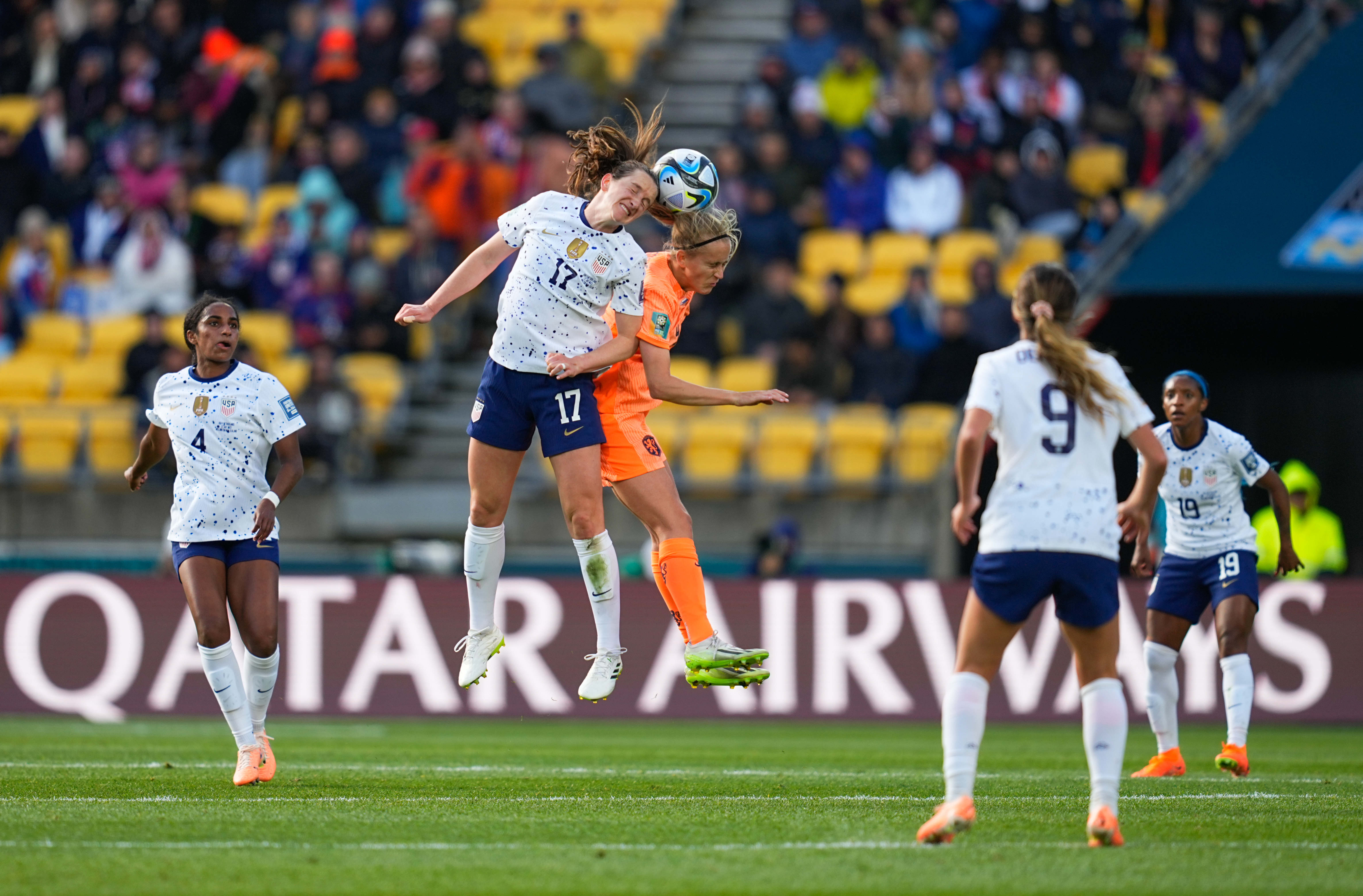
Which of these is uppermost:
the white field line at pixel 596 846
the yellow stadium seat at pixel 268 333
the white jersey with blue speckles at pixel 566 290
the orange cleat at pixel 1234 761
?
the yellow stadium seat at pixel 268 333

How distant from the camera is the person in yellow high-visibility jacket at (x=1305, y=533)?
1459 cm

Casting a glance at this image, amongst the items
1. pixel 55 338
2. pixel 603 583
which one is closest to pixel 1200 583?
pixel 603 583

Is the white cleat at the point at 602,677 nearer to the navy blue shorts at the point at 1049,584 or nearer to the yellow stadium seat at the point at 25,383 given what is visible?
the navy blue shorts at the point at 1049,584

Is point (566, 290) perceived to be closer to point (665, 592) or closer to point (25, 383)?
point (665, 592)

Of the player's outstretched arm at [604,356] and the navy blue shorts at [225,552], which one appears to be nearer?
the player's outstretched arm at [604,356]

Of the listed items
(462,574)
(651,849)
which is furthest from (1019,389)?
(462,574)

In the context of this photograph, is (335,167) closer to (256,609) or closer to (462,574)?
(462,574)

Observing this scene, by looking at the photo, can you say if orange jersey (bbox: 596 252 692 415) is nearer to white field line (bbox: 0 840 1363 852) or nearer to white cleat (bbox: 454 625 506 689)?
white cleat (bbox: 454 625 506 689)

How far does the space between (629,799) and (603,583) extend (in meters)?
1.06

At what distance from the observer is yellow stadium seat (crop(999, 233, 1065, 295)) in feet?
58.6

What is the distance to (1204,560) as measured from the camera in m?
10.4

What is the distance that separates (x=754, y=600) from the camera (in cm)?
1536

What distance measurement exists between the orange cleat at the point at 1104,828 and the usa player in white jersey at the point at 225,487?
4.07 metres

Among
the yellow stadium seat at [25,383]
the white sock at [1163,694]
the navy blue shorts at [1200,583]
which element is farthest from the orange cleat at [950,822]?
the yellow stadium seat at [25,383]
